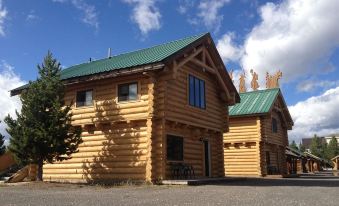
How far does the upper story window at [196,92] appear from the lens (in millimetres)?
22494

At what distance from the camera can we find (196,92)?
75.7 ft

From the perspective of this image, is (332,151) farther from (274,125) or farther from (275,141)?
(275,141)

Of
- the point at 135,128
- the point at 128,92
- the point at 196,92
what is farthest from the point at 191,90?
the point at 135,128

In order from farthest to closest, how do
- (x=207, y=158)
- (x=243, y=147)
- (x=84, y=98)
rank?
1. (x=243, y=147)
2. (x=207, y=158)
3. (x=84, y=98)

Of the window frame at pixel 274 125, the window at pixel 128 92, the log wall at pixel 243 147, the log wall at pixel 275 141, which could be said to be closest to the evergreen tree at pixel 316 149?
the log wall at pixel 275 141

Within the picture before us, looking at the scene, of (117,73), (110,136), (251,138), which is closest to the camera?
(117,73)

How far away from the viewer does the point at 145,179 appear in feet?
61.9

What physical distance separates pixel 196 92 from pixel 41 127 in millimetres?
8966

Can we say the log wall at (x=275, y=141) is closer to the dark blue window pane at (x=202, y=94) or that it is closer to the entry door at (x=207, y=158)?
the entry door at (x=207, y=158)

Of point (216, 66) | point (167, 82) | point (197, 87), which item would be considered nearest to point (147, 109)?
point (167, 82)

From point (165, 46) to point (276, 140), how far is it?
19.1 m

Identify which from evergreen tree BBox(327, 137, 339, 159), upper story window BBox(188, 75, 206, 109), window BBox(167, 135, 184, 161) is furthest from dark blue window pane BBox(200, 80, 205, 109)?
evergreen tree BBox(327, 137, 339, 159)

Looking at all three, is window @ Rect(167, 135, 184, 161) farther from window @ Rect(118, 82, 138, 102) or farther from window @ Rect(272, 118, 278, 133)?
window @ Rect(272, 118, 278, 133)

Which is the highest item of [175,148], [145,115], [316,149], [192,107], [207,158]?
[316,149]
